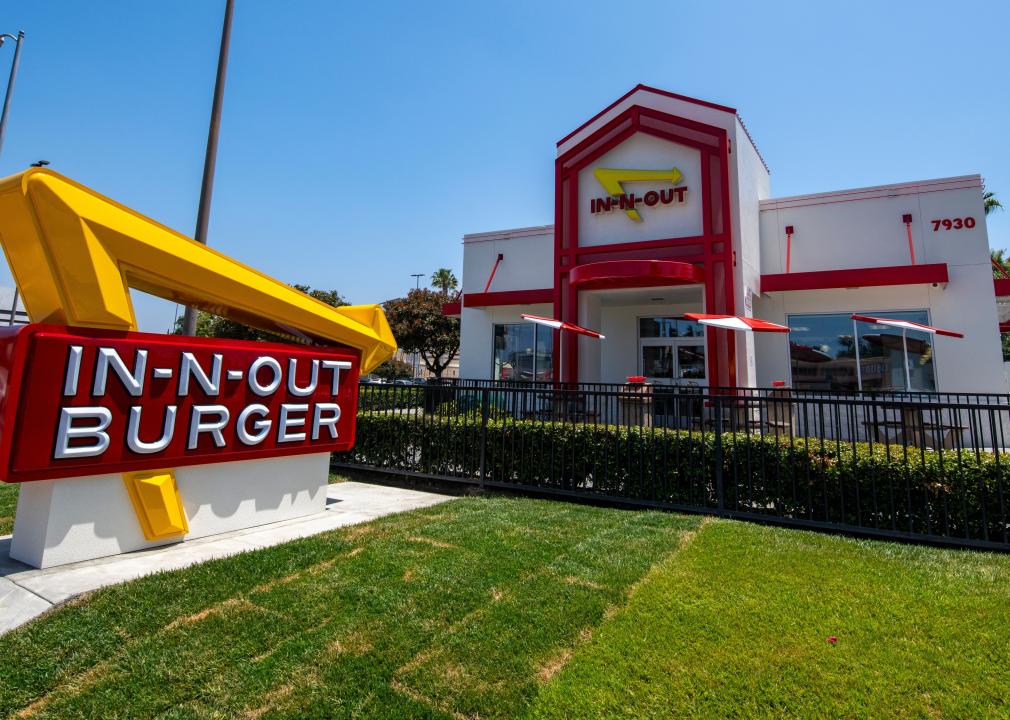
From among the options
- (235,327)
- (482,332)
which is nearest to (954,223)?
(482,332)

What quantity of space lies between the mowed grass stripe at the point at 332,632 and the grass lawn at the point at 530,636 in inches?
0.5

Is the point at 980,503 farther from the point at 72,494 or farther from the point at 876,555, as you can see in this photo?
the point at 72,494

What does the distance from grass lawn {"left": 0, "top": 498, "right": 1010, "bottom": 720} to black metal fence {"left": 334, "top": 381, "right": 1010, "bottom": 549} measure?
27.3 inches

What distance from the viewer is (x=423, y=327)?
31781 millimetres

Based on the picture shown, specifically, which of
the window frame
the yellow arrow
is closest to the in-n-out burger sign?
A: the yellow arrow

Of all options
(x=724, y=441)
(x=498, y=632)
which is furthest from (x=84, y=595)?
(x=724, y=441)

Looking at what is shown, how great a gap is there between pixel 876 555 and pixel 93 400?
6706 millimetres

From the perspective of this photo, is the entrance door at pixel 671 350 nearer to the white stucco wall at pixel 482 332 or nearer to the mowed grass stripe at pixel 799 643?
the white stucco wall at pixel 482 332

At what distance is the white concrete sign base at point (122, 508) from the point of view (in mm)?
3986

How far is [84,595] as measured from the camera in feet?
11.2

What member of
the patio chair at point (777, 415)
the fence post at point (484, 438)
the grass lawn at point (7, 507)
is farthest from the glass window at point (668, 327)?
the grass lawn at point (7, 507)

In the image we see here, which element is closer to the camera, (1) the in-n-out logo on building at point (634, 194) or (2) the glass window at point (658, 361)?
(1) the in-n-out logo on building at point (634, 194)

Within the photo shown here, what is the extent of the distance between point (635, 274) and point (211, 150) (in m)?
9.04

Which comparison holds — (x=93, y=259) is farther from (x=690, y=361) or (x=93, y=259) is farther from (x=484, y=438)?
(x=690, y=361)
